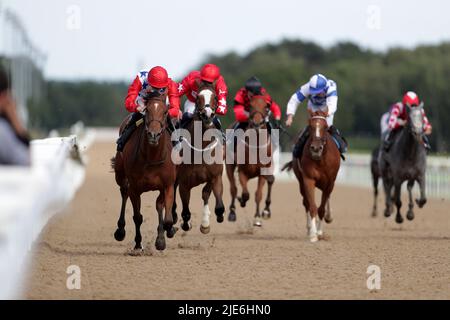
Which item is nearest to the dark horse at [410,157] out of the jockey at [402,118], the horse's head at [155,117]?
the jockey at [402,118]

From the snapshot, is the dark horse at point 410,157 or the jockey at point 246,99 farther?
the dark horse at point 410,157

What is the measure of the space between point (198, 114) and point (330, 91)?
204 centimetres

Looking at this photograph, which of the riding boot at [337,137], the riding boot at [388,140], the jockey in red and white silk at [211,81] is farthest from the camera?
the riding boot at [388,140]

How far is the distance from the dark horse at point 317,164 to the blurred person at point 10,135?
252 inches

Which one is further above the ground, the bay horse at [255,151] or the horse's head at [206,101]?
the horse's head at [206,101]

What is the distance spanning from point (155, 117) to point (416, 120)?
5744 mm

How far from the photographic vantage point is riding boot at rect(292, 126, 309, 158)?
1289 cm

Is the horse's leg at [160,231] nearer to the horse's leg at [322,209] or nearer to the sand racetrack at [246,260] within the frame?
the sand racetrack at [246,260]

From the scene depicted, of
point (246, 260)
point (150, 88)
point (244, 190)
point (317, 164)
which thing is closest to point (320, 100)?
point (317, 164)

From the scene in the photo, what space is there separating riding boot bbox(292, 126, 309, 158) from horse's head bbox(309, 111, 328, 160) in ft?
1.53

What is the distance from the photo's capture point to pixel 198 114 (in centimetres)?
1147

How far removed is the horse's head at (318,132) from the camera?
12.3 m
